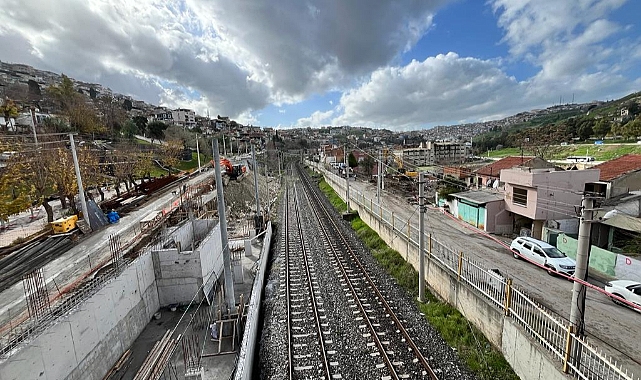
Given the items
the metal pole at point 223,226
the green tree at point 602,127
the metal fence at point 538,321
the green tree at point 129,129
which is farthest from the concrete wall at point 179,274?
the green tree at point 602,127

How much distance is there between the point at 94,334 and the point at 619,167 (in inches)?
1325

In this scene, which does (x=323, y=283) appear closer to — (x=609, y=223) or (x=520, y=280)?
(x=520, y=280)

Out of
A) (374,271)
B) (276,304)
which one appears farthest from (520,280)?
(276,304)

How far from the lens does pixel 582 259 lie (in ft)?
18.8

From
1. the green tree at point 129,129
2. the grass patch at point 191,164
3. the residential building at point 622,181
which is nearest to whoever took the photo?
the residential building at point 622,181

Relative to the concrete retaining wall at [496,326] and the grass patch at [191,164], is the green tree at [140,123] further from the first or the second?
the concrete retaining wall at [496,326]

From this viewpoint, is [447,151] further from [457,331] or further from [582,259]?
[582,259]

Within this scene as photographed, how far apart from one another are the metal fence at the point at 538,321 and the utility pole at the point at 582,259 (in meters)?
0.31

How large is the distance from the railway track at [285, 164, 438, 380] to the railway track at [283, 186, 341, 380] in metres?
0.12

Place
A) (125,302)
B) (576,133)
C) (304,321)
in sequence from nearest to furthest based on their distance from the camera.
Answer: (304,321)
(125,302)
(576,133)

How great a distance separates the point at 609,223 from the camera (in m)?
14.9

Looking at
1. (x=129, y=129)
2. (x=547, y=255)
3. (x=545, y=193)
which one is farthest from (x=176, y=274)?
(x=129, y=129)

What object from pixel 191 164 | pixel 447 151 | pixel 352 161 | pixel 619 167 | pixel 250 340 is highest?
pixel 191 164

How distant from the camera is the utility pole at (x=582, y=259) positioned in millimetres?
5543
